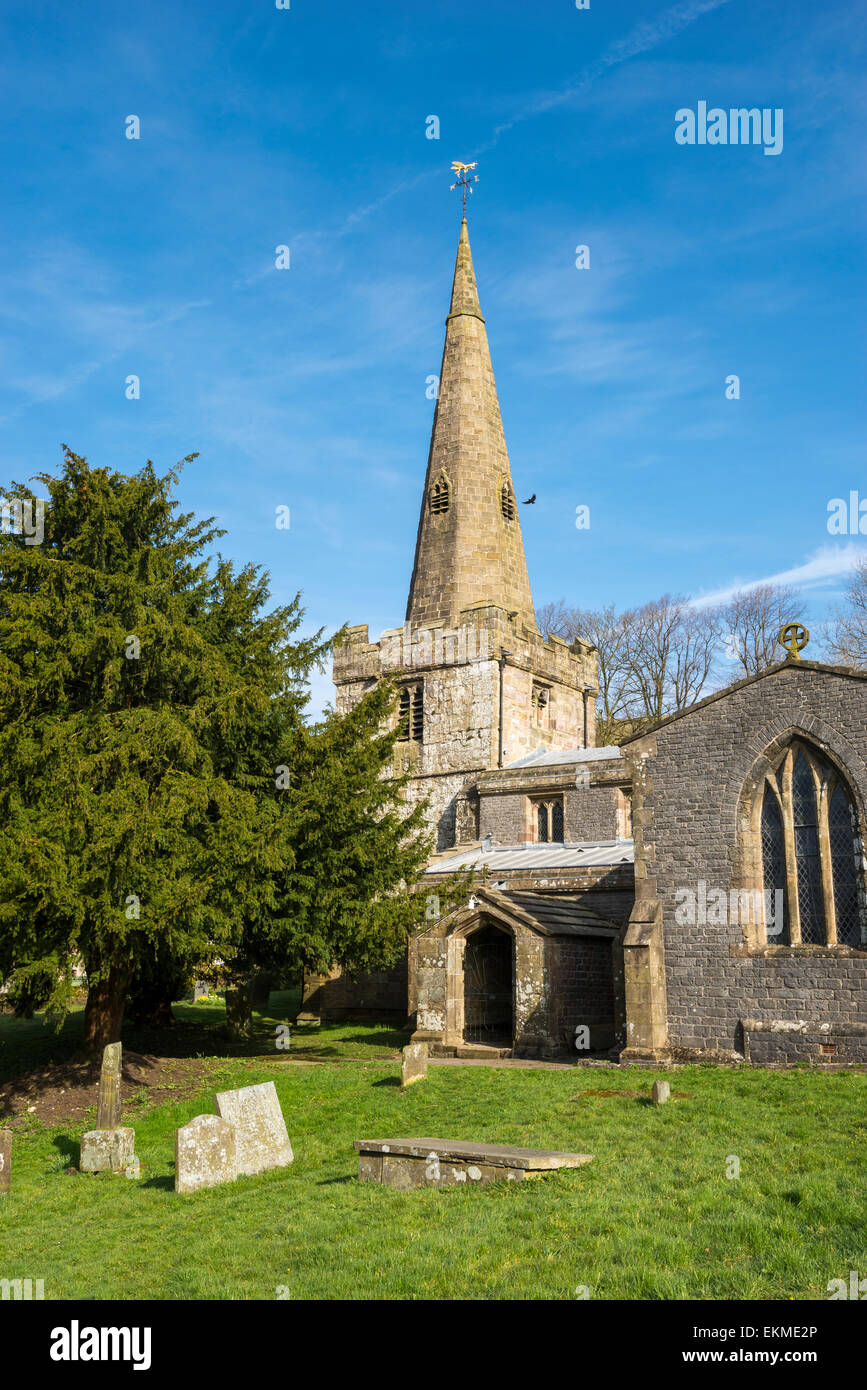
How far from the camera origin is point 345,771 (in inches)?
698

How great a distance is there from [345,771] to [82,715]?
4.36m

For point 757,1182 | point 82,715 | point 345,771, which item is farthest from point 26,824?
point 757,1182

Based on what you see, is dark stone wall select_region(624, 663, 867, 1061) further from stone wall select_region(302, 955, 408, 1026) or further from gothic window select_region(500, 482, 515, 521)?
gothic window select_region(500, 482, 515, 521)

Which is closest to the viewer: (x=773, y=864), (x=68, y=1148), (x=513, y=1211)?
(x=513, y=1211)

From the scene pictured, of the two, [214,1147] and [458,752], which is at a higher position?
[458,752]

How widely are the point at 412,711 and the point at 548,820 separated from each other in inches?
271

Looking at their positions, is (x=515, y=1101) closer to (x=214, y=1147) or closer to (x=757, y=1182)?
(x=214, y=1147)

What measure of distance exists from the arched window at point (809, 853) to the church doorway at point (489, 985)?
24.5 feet

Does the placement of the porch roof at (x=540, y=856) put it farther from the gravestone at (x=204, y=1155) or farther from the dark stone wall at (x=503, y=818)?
the gravestone at (x=204, y=1155)

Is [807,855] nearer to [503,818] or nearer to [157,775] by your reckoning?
[157,775]

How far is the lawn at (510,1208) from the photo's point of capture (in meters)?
6.82

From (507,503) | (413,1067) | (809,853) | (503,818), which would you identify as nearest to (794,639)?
(809,853)

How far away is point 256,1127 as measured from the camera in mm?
11891

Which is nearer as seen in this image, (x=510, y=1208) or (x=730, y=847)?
(x=510, y=1208)
